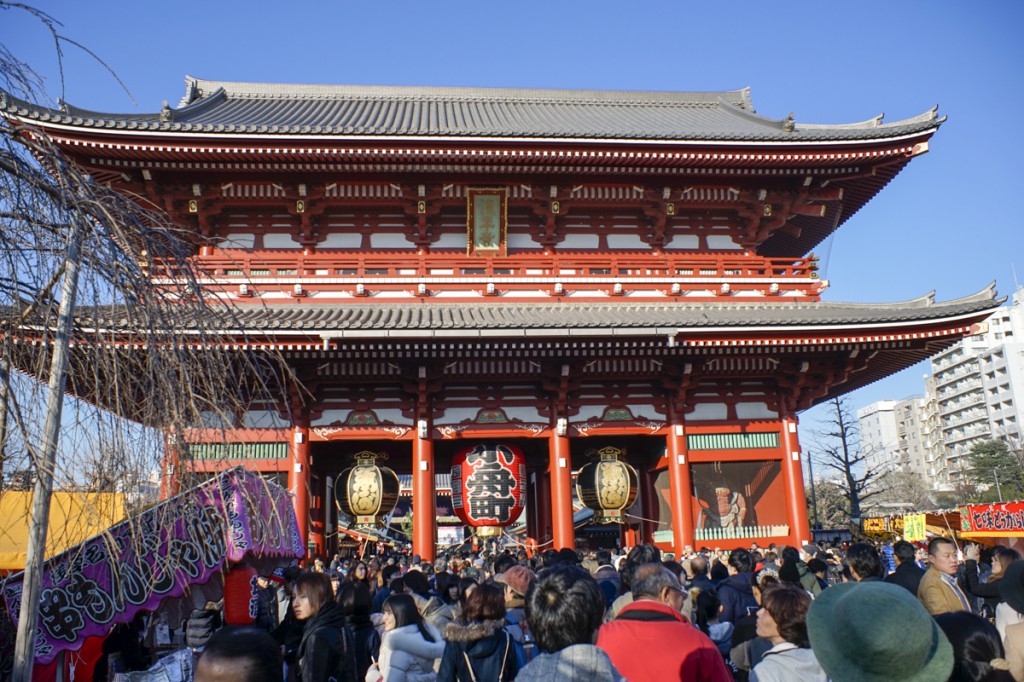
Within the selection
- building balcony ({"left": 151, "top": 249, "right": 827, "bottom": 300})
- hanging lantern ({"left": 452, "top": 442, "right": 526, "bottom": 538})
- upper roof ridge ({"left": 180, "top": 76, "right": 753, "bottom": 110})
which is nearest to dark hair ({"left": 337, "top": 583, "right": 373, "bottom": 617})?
hanging lantern ({"left": 452, "top": 442, "right": 526, "bottom": 538})

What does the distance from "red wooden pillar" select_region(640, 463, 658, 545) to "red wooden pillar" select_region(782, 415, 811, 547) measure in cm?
269

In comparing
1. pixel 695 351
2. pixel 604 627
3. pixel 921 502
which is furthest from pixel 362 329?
pixel 921 502

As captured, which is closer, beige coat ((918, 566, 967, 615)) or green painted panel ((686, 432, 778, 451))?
beige coat ((918, 566, 967, 615))

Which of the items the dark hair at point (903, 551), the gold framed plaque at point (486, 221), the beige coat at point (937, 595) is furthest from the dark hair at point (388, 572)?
the gold framed plaque at point (486, 221)

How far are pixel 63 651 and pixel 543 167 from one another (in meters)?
11.4

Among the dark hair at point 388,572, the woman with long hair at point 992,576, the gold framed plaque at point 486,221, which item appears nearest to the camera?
the woman with long hair at point 992,576

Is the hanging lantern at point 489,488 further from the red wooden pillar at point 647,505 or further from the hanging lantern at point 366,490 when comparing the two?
the red wooden pillar at point 647,505

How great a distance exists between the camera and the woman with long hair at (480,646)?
14.0ft

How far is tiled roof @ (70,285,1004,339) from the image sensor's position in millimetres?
12281

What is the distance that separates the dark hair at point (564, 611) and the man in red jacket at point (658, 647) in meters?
Answer: 0.28

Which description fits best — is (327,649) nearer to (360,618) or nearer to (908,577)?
(360,618)

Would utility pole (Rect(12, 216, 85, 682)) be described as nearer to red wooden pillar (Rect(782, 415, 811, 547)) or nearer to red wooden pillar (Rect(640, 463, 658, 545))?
red wooden pillar (Rect(640, 463, 658, 545))

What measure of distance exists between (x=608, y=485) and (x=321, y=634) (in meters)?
9.93

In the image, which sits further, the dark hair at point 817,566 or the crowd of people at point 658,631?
the dark hair at point 817,566
